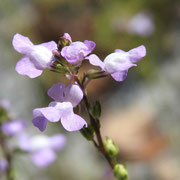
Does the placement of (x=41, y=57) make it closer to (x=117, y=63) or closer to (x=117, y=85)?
(x=117, y=63)

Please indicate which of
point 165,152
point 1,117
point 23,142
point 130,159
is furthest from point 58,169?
point 1,117

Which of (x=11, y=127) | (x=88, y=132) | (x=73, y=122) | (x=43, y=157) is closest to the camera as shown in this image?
(x=73, y=122)

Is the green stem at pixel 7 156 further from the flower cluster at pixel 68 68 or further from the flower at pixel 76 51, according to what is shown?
the flower at pixel 76 51

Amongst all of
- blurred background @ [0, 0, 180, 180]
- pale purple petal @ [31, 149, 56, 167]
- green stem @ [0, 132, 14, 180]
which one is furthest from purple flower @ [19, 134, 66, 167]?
blurred background @ [0, 0, 180, 180]

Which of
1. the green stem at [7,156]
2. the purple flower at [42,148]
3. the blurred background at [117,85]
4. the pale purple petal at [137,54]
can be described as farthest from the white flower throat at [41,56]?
the blurred background at [117,85]

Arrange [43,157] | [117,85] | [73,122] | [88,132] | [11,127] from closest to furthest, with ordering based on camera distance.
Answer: [73,122]
[88,132]
[11,127]
[43,157]
[117,85]

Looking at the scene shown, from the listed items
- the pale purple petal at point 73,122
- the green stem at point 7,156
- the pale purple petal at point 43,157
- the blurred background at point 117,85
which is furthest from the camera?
the blurred background at point 117,85

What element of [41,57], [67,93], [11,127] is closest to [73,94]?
[67,93]
